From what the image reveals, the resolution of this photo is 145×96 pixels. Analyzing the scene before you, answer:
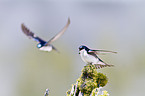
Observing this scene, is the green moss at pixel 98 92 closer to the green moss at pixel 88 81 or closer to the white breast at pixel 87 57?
the green moss at pixel 88 81

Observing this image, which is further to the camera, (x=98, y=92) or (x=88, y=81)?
(x=88, y=81)

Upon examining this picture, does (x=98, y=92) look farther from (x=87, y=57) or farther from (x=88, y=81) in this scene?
(x=87, y=57)

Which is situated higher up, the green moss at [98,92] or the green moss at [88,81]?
the green moss at [88,81]

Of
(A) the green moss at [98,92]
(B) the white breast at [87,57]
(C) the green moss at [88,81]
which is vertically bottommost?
(A) the green moss at [98,92]

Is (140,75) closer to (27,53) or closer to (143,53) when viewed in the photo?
(143,53)

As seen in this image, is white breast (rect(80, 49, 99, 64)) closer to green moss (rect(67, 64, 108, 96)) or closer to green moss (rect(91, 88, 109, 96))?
green moss (rect(67, 64, 108, 96))

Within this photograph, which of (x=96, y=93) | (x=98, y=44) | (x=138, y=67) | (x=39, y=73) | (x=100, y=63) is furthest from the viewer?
(x=98, y=44)

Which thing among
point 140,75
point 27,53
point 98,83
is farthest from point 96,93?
point 140,75

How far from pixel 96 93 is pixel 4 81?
7127 mm

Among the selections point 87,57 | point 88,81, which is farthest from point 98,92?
point 87,57

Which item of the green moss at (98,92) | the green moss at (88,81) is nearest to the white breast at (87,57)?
the green moss at (88,81)

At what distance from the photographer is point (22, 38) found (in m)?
9.45

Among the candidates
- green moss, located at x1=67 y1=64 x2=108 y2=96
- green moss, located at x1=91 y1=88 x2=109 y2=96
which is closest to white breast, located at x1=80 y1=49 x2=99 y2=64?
green moss, located at x1=67 y1=64 x2=108 y2=96

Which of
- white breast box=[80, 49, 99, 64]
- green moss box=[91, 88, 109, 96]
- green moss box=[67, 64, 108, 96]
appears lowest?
green moss box=[91, 88, 109, 96]
